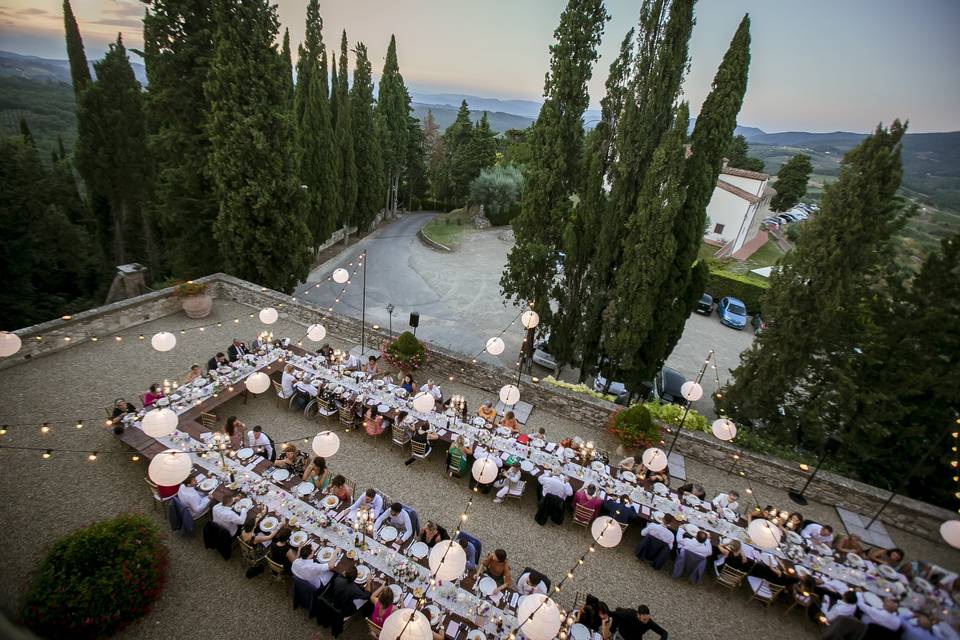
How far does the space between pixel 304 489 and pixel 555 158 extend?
11145 mm

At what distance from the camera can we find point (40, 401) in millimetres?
9445

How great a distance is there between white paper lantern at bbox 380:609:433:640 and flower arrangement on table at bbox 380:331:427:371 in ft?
25.5

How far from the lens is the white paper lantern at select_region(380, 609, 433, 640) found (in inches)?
174

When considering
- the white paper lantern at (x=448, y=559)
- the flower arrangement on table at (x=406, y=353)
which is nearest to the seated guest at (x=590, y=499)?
the white paper lantern at (x=448, y=559)

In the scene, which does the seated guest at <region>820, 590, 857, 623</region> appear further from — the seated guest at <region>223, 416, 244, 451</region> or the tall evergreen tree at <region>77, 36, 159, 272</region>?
the tall evergreen tree at <region>77, 36, 159, 272</region>

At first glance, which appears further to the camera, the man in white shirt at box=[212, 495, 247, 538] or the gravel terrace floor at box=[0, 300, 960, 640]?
the man in white shirt at box=[212, 495, 247, 538]

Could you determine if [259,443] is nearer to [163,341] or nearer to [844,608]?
[163,341]

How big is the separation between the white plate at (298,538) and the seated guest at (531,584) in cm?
334

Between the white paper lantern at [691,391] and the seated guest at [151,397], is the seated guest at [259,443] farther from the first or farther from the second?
the white paper lantern at [691,391]

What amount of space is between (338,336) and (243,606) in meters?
8.34

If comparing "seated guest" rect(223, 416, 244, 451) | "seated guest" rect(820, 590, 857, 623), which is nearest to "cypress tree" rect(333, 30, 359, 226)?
"seated guest" rect(223, 416, 244, 451)

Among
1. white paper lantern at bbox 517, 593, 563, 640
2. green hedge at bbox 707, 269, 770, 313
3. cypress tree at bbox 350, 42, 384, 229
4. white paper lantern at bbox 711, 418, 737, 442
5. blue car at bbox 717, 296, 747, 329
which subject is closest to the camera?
Answer: white paper lantern at bbox 517, 593, 563, 640

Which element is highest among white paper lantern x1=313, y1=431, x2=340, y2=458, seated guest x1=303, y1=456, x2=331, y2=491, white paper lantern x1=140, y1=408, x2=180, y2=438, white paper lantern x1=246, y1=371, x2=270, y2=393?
white paper lantern x1=140, y1=408, x2=180, y2=438

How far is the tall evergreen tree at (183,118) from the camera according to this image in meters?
13.8
